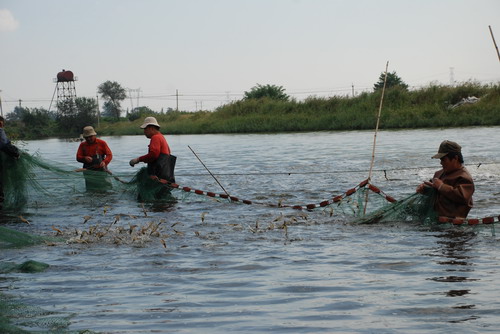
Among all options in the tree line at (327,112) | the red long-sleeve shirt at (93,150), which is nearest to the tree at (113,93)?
the tree line at (327,112)

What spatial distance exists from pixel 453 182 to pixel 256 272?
2.77 metres

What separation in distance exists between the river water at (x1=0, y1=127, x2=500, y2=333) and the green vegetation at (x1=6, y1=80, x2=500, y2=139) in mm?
24263

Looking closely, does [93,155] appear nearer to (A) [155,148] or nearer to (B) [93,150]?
(B) [93,150]

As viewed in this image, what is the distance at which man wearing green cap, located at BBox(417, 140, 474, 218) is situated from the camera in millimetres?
8117

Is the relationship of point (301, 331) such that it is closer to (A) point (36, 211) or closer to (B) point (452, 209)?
(B) point (452, 209)

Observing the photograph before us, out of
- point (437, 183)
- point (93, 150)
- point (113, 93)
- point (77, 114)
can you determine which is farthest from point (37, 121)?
point (437, 183)

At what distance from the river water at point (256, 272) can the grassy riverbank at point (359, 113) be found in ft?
86.4

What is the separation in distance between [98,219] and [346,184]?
6146mm

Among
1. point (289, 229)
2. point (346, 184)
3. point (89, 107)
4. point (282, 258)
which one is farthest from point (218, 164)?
point (89, 107)

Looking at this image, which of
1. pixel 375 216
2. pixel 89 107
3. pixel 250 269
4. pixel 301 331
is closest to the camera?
pixel 301 331

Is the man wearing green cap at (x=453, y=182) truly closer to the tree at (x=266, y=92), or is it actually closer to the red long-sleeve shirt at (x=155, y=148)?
the red long-sleeve shirt at (x=155, y=148)

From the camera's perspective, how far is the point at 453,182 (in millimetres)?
8258

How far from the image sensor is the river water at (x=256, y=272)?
5453 mm

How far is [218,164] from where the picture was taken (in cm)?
2256
